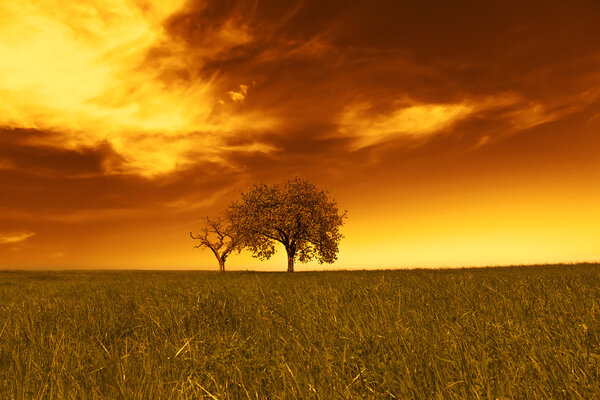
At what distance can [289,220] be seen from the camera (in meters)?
47.0

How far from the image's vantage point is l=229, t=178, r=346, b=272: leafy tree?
156ft

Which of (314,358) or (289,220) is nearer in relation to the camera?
(314,358)

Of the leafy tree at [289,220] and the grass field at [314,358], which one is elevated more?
the leafy tree at [289,220]

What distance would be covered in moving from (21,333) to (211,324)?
2830 mm

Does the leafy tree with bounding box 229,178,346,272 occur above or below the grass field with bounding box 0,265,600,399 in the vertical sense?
above

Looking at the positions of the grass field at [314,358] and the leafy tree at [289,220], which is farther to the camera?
the leafy tree at [289,220]

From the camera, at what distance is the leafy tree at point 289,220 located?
156 feet

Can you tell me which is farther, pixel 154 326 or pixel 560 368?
Result: pixel 154 326

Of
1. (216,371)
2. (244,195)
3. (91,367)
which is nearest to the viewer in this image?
(216,371)

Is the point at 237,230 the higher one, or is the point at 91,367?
the point at 237,230

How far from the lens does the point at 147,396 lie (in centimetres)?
285

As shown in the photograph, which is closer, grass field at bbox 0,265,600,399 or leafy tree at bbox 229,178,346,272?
grass field at bbox 0,265,600,399

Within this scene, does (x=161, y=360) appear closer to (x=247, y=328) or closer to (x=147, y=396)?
(x=147, y=396)

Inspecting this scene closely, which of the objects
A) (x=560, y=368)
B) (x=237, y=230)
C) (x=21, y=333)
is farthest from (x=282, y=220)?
(x=560, y=368)
